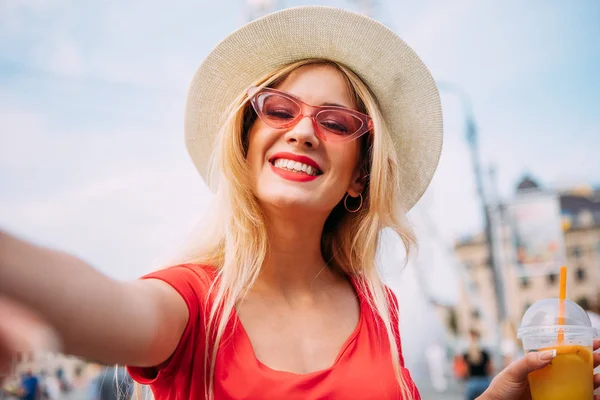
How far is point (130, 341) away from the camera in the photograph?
47.3 inches

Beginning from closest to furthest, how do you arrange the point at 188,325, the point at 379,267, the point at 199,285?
the point at 188,325
the point at 199,285
the point at 379,267

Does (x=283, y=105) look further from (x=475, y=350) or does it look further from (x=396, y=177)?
(x=475, y=350)

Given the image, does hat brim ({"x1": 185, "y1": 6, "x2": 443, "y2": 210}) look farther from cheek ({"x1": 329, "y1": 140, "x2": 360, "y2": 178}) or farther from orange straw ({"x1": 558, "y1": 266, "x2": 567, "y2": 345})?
orange straw ({"x1": 558, "y1": 266, "x2": 567, "y2": 345})

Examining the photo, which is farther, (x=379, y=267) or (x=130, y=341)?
(x=379, y=267)

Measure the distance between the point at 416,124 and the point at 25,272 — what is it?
1.77m

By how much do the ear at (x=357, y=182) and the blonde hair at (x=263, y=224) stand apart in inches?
0.7

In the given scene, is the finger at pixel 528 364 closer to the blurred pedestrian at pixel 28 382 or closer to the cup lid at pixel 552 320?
the cup lid at pixel 552 320

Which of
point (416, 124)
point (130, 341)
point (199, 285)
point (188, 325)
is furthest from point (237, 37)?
point (130, 341)

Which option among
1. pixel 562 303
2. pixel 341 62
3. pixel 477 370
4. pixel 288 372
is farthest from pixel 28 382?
pixel 477 370

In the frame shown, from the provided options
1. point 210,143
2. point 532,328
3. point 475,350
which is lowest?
point 475,350

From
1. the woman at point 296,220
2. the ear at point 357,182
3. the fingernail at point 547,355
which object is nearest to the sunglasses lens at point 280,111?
the woman at point 296,220

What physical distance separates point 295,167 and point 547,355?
90cm

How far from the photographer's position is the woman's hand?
1.70 meters

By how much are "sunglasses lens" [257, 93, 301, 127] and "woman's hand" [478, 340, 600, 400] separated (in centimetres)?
100
